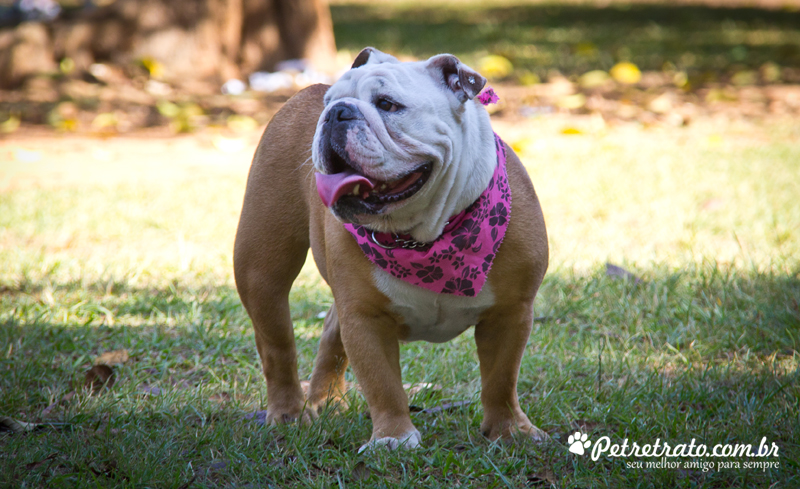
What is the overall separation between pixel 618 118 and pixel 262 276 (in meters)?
7.08

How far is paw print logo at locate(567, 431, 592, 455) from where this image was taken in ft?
9.20

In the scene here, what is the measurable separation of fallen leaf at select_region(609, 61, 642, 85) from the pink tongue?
31.5 feet

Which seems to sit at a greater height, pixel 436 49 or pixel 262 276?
pixel 262 276

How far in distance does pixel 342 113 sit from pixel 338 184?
0.26m

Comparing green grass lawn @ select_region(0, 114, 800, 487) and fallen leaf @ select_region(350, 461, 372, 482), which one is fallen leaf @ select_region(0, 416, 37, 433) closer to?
green grass lawn @ select_region(0, 114, 800, 487)

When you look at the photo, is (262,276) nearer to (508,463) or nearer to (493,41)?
(508,463)

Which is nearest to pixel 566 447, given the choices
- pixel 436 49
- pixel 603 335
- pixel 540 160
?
pixel 603 335

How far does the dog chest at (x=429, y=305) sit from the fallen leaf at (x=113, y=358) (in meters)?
1.77

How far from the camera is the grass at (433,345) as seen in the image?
9.01 ft

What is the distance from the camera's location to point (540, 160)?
7.53 meters

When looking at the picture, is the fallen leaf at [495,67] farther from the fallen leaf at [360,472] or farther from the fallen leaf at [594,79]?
the fallen leaf at [360,472]

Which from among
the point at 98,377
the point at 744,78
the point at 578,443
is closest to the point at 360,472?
the point at 578,443

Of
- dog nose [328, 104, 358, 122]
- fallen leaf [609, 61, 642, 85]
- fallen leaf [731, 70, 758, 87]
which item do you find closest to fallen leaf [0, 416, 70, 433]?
dog nose [328, 104, 358, 122]

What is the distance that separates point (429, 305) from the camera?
2873mm
